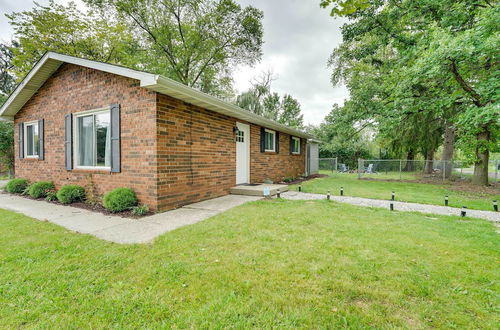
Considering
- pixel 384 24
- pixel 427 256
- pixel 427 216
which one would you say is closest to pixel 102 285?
pixel 427 256

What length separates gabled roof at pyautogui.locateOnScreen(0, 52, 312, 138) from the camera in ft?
14.2

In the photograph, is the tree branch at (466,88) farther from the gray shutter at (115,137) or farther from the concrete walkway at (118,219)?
the gray shutter at (115,137)

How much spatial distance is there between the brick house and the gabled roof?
24 mm

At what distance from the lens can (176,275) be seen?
2316 mm

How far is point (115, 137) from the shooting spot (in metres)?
5.20

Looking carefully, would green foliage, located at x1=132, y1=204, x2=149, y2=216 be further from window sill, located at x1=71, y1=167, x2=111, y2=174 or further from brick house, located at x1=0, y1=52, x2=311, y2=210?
window sill, located at x1=71, y1=167, x2=111, y2=174

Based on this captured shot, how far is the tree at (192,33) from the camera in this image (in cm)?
1324

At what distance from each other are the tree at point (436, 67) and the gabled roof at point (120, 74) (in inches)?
203

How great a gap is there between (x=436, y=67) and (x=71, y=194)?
11869 mm

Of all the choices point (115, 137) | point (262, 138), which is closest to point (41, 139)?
point (115, 137)

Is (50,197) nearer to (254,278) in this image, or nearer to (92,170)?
(92,170)

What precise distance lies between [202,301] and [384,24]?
543 inches

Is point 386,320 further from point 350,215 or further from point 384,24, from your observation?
point 384,24

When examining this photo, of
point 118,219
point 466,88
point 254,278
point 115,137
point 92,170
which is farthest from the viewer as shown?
point 466,88
